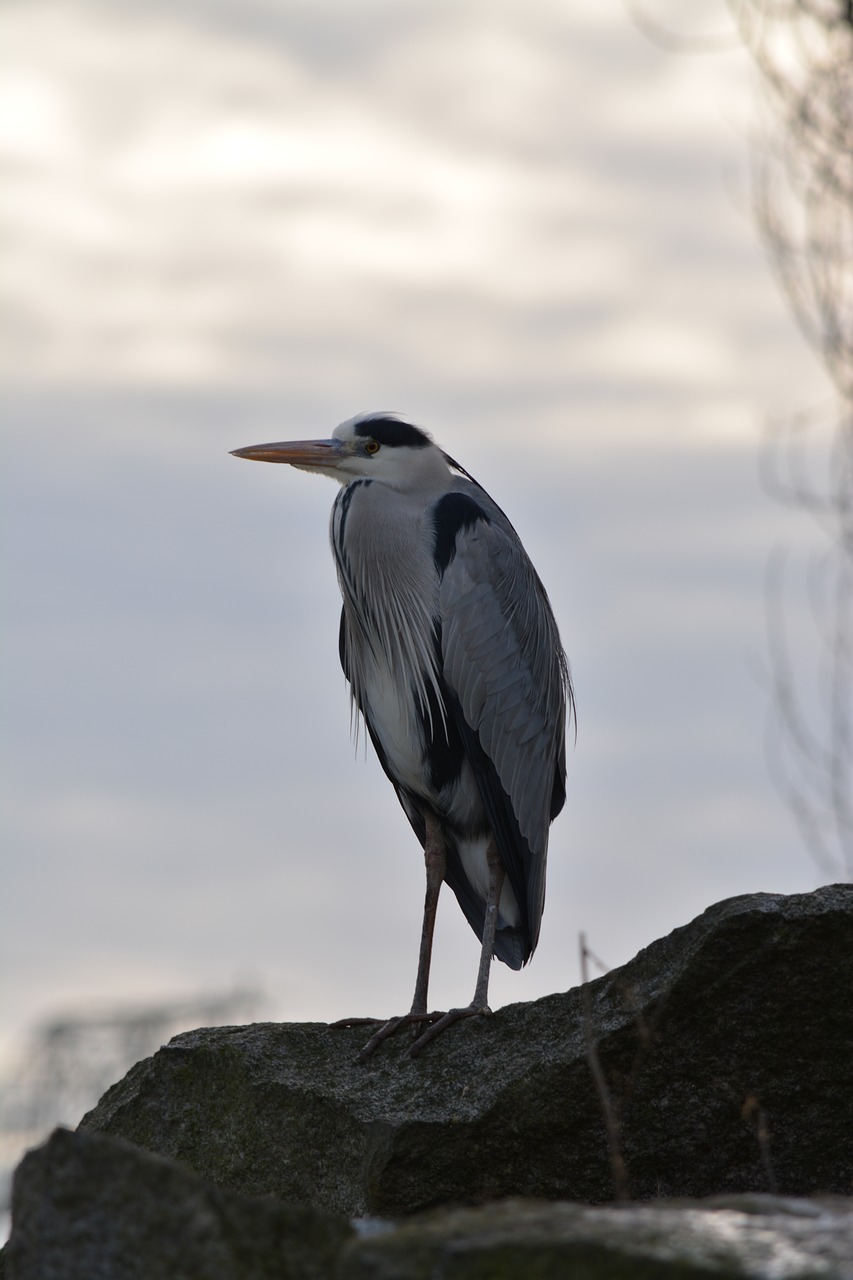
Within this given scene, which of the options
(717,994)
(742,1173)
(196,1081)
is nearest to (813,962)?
(717,994)

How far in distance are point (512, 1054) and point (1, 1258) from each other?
1.54 meters

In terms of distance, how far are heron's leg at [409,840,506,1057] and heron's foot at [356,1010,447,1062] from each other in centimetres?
4

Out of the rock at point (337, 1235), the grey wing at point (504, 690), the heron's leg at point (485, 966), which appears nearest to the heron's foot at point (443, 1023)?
the heron's leg at point (485, 966)

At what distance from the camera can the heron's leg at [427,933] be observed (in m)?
5.32

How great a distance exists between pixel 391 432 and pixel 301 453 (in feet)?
1.27

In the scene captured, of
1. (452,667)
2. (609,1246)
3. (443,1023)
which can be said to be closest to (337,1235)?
(609,1246)

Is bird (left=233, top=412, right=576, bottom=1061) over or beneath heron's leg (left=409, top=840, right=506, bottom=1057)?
over

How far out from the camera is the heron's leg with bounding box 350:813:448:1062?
5316mm

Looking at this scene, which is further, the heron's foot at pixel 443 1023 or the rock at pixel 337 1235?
the heron's foot at pixel 443 1023

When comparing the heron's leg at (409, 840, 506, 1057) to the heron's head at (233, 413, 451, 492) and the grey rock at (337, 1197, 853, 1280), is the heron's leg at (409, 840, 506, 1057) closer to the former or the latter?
the heron's head at (233, 413, 451, 492)

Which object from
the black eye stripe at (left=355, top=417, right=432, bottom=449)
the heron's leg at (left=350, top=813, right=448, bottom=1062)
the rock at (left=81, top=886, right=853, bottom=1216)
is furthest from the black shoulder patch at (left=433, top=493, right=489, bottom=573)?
the rock at (left=81, top=886, right=853, bottom=1216)

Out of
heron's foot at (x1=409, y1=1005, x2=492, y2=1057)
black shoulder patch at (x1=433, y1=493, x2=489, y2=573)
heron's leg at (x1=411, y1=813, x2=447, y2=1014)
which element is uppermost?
black shoulder patch at (x1=433, y1=493, x2=489, y2=573)

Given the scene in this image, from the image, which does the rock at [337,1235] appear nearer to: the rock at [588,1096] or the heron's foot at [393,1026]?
the rock at [588,1096]

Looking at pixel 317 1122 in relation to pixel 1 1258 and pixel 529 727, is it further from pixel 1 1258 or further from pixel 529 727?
pixel 529 727
